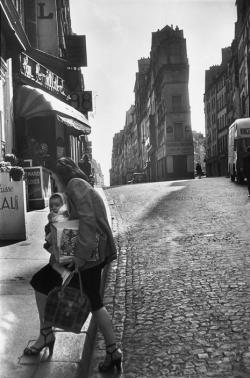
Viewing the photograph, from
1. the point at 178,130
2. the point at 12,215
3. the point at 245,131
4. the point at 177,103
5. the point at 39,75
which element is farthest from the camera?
the point at 177,103

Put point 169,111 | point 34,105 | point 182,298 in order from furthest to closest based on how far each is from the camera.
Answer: point 169,111 → point 34,105 → point 182,298

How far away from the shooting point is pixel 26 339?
4059 millimetres

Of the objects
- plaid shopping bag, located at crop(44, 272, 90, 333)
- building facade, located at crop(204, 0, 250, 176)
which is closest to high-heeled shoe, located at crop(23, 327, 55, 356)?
plaid shopping bag, located at crop(44, 272, 90, 333)

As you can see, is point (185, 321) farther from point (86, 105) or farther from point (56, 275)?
point (86, 105)

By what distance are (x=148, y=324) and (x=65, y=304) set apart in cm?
148

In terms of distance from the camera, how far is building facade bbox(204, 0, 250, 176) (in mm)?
47719

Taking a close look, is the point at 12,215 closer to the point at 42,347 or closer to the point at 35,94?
the point at 42,347

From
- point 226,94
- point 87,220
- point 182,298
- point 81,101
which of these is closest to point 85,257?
point 87,220

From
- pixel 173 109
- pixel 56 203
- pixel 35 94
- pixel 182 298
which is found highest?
pixel 173 109

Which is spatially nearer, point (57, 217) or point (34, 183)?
point (57, 217)

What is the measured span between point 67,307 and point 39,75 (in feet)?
56.0

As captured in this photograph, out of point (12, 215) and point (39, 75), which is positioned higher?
point (39, 75)

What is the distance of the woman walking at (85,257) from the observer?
138 inches

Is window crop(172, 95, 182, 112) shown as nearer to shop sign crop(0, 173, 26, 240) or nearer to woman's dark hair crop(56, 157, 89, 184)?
shop sign crop(0, 173, 26, 240)
